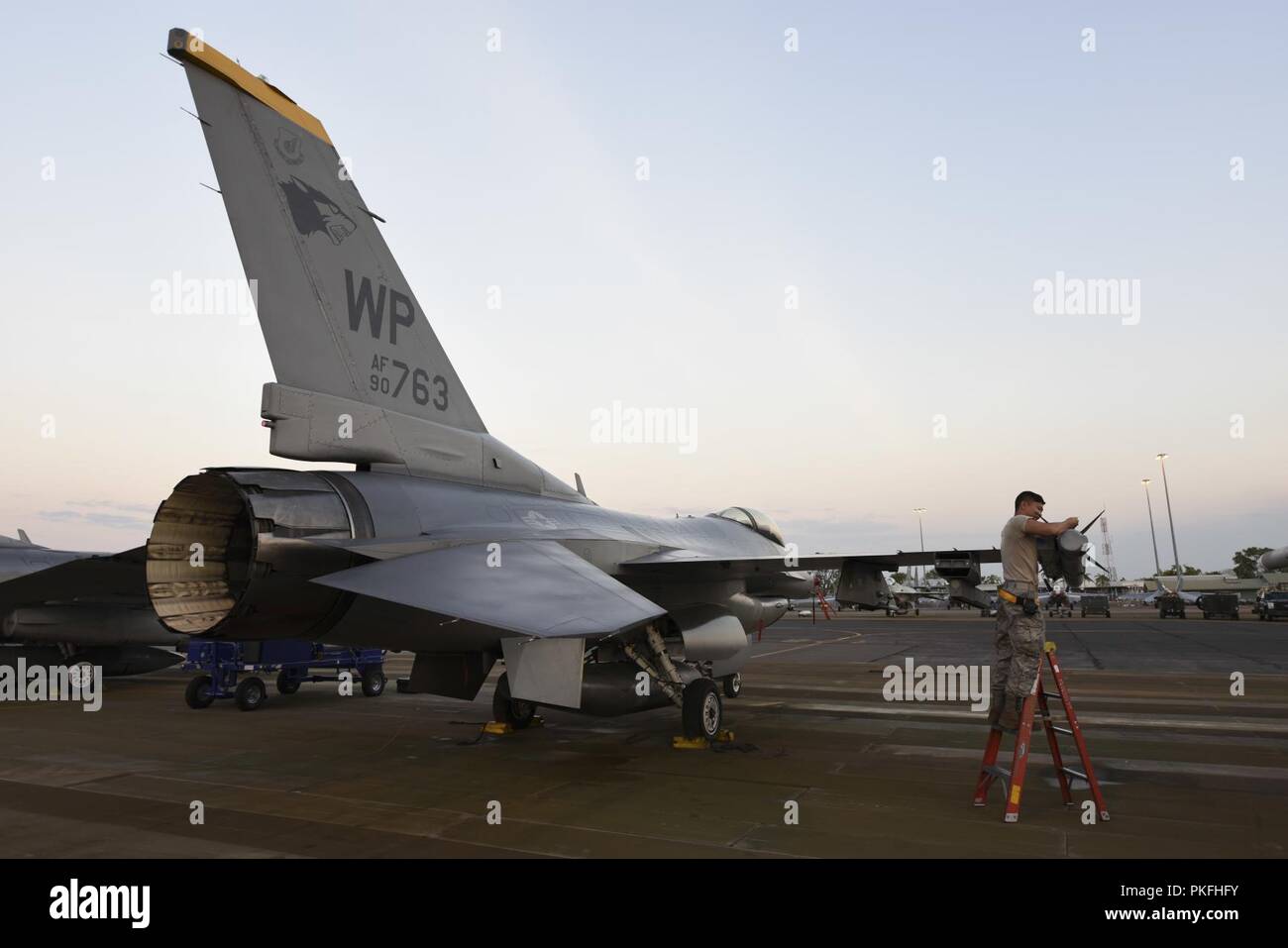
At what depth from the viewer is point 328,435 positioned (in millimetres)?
6383

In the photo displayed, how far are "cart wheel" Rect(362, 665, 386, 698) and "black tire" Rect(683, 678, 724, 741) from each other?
7362 mm

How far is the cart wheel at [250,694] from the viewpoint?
12.0 metres

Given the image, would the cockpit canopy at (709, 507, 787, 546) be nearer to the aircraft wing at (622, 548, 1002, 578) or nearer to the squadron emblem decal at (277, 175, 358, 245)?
the aircraft wing at (622, 548, 1002, 578)

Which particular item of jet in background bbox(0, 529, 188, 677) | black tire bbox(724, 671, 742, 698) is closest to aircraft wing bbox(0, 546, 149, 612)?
jet in background bbox(0, 529, 188, 677)

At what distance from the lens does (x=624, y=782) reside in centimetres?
680

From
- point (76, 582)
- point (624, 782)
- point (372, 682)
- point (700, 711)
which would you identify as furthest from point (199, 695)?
point (624, 782)

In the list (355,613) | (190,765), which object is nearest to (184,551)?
(355,613)

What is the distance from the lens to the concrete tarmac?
496 cm

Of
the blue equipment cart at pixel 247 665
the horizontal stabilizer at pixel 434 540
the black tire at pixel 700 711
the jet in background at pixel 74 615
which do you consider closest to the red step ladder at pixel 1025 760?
the black tire at pixel 700 711

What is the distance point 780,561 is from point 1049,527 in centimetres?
333

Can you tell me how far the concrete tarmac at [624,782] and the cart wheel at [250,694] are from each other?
0.35m

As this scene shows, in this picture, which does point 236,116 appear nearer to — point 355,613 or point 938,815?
point 355,613
